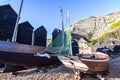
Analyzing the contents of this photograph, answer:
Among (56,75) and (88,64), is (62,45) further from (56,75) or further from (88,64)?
(88,64)

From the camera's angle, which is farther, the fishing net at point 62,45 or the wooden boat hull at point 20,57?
the fishing net at point 62,45

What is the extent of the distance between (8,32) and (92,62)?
42.5 ft

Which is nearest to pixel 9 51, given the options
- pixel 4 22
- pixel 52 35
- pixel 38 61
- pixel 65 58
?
pixel 38 61

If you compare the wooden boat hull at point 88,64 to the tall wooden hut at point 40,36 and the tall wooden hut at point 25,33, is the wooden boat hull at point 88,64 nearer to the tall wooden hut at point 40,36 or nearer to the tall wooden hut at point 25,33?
the tall wooden hut at point 40,36

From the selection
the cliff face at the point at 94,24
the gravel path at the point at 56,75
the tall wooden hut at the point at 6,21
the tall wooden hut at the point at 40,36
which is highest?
the cliff face at the point at 94,24

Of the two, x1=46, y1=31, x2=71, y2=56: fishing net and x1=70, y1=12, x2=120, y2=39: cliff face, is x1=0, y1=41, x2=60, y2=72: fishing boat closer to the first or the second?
x1=46, y1=31, x2=71, y2=56: fishing net

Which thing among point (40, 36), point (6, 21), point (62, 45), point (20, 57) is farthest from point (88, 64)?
point (6, 21)

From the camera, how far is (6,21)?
20.1 meters

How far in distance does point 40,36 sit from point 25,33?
1746 mm

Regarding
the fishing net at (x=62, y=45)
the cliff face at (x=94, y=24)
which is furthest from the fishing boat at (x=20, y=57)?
the cliff face at (x=94, y=24)

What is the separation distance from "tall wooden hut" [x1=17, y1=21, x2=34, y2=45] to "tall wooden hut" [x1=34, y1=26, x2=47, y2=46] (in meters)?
1.24

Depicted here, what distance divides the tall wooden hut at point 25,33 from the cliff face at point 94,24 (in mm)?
17708

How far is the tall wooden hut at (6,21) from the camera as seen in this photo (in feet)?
62.2

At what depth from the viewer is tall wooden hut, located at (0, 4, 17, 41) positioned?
19.0m
